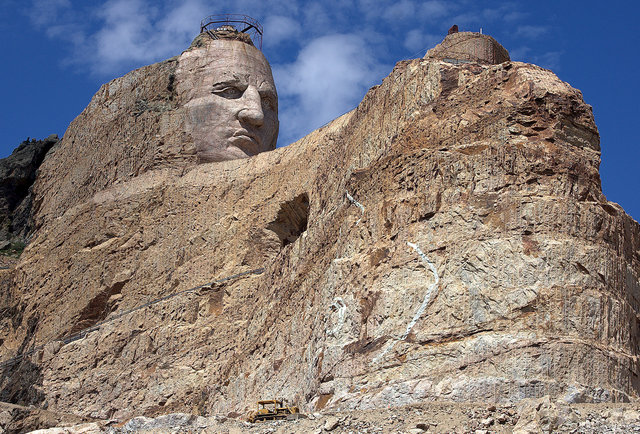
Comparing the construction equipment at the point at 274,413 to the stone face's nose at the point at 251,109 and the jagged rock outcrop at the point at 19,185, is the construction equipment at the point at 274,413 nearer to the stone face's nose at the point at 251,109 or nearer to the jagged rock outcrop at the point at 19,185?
the stone face's nose at the point at 251,109

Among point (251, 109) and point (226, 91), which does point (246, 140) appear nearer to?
point (251, 109)

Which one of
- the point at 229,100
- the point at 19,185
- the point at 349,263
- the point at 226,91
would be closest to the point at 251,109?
the point at 229,100

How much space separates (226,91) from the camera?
114ft

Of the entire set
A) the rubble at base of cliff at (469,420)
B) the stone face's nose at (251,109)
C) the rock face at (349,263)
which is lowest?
the rubble at base of cliff at (469,420)

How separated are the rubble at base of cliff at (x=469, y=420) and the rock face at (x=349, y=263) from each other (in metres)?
0.57

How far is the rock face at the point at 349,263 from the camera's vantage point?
21.0 metres

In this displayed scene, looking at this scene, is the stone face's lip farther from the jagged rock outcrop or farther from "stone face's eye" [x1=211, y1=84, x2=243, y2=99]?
the jagged rock outcrop

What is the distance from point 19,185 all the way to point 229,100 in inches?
494

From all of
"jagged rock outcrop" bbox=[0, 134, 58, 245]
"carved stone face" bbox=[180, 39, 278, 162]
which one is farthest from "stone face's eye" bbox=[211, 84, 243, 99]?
"jagged rock outcrop" bbox=[0, 134, 58, 245]

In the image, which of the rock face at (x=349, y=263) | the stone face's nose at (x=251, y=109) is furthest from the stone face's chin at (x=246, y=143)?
the rock face at (x=349, y=263)

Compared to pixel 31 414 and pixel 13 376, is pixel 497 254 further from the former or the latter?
pixel 13 376

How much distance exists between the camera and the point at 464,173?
23.0 meters

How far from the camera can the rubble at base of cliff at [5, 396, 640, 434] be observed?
1872 cm

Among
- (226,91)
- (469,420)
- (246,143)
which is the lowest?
(469,420)
